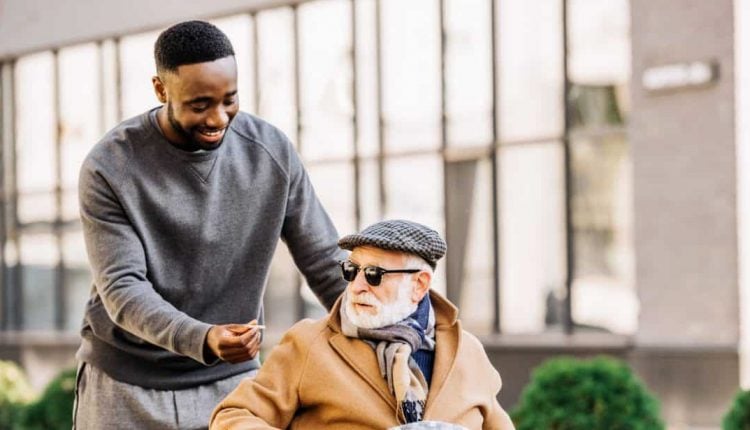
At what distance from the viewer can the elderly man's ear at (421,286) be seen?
10.6ft

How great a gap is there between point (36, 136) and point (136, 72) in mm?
2755

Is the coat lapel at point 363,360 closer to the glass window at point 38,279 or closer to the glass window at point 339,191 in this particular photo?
the glass window at point 339,191

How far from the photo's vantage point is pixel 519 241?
14.5m

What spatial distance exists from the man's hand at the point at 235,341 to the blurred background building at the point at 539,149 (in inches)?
391

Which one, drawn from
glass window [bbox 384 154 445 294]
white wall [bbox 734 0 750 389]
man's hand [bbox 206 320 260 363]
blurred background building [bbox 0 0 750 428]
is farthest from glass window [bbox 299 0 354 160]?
man's hand [bbox 206 320 260 363]

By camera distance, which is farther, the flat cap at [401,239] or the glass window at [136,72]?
the glass window at [136,72]

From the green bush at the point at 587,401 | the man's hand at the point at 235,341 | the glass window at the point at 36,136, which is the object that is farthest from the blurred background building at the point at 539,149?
the man's hand at the point at 235,341

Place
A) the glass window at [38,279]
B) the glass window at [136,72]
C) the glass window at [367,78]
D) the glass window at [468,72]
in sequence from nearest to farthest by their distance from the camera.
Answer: the glass window at [468,72] → the glass window at [367,78] → the glass window at [136,72] → the glass window at [38,279]

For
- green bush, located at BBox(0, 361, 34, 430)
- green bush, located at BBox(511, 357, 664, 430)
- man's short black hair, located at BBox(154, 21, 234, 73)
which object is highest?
man's short black hair, located at BBox(154, 21, 234, 73)

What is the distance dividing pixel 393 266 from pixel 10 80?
63.4 ft

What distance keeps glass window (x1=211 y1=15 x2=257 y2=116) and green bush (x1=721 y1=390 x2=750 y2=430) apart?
9.60 metres

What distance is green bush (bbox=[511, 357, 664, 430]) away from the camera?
374 inches

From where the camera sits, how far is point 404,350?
10.3 ft

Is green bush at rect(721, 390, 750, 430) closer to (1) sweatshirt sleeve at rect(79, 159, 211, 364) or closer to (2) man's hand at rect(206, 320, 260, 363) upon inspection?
(1) sweatshirt sleeve at rect(79, 159, 211, 364)
